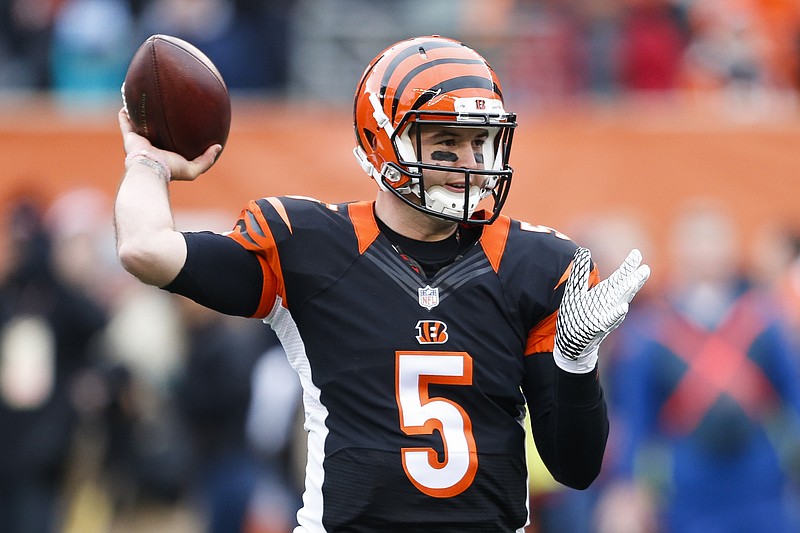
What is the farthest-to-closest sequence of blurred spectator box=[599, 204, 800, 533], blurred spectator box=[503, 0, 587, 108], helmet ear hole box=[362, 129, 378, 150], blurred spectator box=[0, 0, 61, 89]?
blurred spectator box=[0, 0, 61, 89] < blurred spectator box=[503, 0, 587, 108] < blurred spectator box=[599, 204, 800, 533] < helmet ear hole box=[362, 129, 378, 150]

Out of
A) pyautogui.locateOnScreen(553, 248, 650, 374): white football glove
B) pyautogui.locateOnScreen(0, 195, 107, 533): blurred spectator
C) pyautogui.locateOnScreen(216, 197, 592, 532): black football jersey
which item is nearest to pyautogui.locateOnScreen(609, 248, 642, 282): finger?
pyautogui.locateOnScreen(553, 248, 650, 374): white football glove

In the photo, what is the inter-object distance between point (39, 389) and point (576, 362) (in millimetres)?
5034

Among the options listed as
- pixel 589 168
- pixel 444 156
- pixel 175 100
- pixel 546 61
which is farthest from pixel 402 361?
pixel 546 61

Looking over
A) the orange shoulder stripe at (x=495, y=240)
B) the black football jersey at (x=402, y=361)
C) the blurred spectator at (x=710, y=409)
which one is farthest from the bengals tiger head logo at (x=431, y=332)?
the blurred spectator at (x=710, y=409)

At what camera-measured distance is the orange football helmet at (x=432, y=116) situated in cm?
380

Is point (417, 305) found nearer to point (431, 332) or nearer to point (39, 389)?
point (431, 332)

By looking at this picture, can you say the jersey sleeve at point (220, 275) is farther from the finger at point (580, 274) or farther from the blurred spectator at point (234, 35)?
the blurred spectator at point (234, 35)

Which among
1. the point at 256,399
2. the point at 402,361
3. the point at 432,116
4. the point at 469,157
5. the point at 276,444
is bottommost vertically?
the point at 276,444

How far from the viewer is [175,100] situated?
13.1 ft

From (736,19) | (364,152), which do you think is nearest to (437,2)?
(736,19)

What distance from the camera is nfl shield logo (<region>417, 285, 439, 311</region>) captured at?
12.4 feet

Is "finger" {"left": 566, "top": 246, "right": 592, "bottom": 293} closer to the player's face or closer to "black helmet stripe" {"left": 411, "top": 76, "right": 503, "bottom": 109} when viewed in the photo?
→ the player's face

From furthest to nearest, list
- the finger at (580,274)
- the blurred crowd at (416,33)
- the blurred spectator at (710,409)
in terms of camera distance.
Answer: the blurred crowd at (416,33)
the blurred spectator at (710,409)
the finger at (580,274)

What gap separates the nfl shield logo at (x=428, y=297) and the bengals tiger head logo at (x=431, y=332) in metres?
0.04
